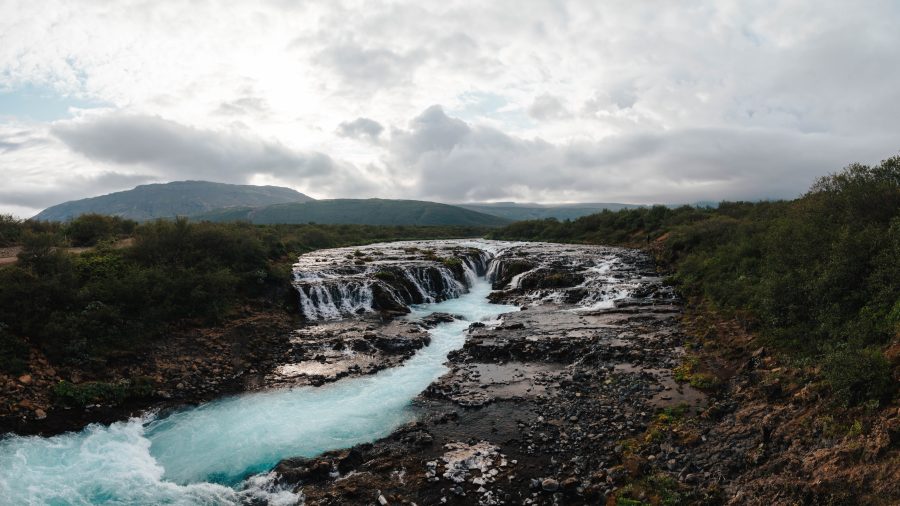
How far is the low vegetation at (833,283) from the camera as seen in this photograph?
10617 millimetres

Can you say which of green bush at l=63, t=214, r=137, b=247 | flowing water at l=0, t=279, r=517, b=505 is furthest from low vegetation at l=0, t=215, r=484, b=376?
flowing water at l=0, t=279, r=517, b=505

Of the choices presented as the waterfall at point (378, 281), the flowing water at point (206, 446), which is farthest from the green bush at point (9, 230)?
the flowing water at point (206, 446)

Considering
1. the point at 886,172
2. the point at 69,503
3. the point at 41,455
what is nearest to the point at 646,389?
the point at 886,172

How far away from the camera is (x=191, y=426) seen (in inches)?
618

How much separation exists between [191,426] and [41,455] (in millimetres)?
3940

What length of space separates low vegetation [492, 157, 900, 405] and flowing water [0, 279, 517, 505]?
12411mm

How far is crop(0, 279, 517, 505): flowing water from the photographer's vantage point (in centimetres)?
1180

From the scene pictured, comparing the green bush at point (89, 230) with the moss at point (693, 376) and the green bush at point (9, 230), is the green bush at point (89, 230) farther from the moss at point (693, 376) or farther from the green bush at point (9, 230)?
the moss at point (693, 376)

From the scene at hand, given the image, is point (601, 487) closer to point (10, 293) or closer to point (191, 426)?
point (191, 426)

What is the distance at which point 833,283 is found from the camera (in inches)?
578

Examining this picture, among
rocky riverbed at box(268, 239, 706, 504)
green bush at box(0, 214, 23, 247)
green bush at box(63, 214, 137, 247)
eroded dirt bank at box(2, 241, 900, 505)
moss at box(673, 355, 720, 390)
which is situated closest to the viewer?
eroded dirt bank at box(2, 241, 900, 505)

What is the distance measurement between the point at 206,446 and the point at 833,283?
847 inches

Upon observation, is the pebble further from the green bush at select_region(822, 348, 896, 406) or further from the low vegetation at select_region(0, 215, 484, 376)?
the low vegetation at select_region(0, 215, 484, 376)

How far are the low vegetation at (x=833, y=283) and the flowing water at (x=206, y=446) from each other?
12.4 metres
